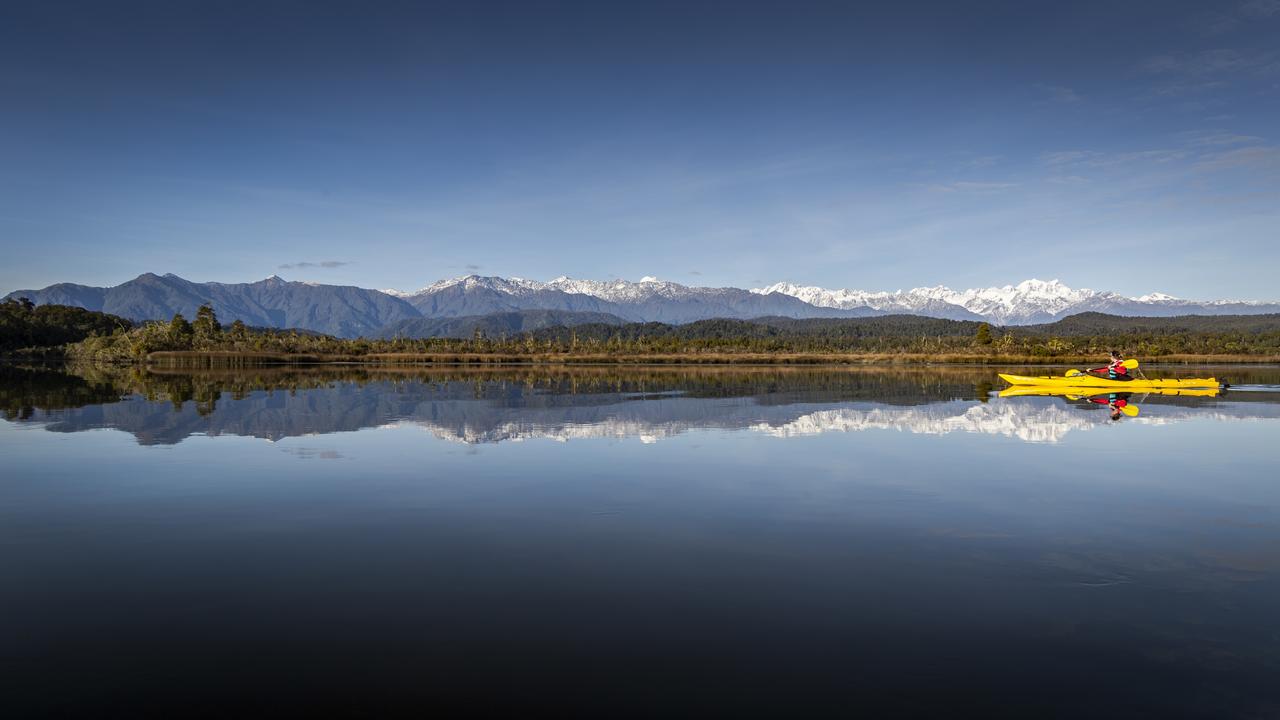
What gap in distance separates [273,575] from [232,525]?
3.73 meters

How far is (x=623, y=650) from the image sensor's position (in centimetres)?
803

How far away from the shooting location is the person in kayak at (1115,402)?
118 feet

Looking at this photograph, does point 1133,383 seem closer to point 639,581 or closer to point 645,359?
point 639,581

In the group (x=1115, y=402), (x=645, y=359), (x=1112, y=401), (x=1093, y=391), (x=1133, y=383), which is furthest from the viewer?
(x=645, y=359)

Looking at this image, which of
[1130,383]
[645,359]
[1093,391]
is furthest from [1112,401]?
[645,359]

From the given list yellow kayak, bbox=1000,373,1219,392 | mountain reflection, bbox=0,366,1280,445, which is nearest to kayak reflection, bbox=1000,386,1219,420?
yellow kayak, bbox=1000,373,1219,392

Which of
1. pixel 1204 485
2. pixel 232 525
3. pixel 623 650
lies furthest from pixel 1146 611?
pixel 232 525

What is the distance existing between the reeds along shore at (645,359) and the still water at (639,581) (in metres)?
134

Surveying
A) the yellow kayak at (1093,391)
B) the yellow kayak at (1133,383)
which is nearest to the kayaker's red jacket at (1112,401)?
the yellow kayak at (1093,391)

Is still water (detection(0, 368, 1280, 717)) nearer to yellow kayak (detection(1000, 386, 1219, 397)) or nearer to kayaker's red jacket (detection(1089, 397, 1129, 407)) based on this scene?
kayaker's red jacket (detection(1089, 397, 1129, 407))

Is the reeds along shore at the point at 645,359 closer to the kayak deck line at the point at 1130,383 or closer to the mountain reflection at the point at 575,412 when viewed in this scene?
the kayak deck line at the point at 1130,383

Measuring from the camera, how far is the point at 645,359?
560ft

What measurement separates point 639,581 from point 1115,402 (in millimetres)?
41525

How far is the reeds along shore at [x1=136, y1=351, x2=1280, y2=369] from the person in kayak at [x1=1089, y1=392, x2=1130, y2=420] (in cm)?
10377
